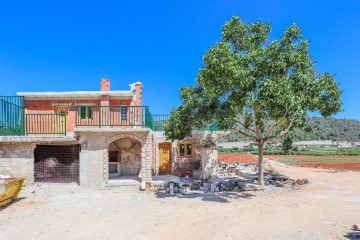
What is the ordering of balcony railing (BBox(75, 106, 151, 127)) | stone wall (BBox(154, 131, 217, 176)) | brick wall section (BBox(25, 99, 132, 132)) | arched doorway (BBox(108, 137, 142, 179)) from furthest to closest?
stone wall (BBox(154, 131, 217, 176)) < brick wall section (BBox(25, 99, 132, 132)) < arched doorway (BBox(108, 137, 142, 179)) < balcony railing (BBox(75, 106, 151, 127))

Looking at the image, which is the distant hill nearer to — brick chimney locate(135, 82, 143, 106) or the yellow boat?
brick chimney locate(135, 82, 143, 106)

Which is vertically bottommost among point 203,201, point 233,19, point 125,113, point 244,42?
point 203,201

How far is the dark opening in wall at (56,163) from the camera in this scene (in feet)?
57.1

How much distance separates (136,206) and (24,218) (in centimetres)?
431

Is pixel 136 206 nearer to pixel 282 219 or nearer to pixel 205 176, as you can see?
pixel 282 219

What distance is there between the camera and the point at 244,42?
14.5m

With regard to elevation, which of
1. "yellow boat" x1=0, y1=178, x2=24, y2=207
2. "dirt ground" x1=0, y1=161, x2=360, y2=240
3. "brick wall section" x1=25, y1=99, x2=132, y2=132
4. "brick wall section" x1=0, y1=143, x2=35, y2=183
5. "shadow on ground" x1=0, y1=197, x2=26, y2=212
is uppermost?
"brick wall section" x1=25, y1=99, x2=132, y2=132

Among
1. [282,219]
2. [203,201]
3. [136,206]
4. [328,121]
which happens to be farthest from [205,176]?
[328,121]

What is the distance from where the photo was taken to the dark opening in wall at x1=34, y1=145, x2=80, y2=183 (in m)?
17.4

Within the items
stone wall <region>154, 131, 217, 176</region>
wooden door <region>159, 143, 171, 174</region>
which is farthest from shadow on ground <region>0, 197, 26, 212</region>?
wooden door <region>159, 143, 171, 174</region>

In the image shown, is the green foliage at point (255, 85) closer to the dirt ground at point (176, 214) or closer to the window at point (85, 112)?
the dirt ground at point (176, 214)

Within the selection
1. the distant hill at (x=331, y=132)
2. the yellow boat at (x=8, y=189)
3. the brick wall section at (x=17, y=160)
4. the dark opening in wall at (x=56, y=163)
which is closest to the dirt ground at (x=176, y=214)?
the yellow boat at (x=8, y=189)

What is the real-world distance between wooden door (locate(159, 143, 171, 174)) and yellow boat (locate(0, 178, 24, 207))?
36.4ft

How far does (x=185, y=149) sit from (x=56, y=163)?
10050 mm
